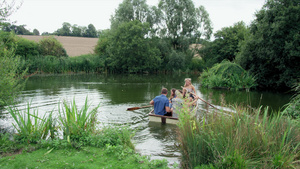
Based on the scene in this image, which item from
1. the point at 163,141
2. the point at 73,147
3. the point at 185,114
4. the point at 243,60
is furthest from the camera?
the point at 243,60

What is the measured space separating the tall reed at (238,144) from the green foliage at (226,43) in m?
37.3

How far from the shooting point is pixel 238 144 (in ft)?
13.7

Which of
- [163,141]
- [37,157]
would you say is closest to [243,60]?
[163,141]

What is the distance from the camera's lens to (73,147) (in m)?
5.48

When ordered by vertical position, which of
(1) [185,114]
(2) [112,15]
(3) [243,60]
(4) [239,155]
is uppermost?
(2) [112,15]

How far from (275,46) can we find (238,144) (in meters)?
17.5

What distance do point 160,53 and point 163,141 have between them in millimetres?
36206

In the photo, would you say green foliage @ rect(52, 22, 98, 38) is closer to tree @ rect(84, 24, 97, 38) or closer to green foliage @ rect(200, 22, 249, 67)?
tree @ rect(84, 24, 97, 38)

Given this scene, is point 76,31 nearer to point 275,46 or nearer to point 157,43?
point 157,43

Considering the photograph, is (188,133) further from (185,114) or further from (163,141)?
(163,141)

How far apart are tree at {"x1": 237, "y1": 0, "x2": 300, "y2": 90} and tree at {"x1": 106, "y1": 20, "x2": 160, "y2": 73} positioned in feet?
71.7

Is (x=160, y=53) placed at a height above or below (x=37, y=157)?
above

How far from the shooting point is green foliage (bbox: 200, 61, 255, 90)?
2045 centimetres

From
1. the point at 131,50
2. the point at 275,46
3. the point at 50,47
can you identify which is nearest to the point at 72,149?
the point at 275,46
